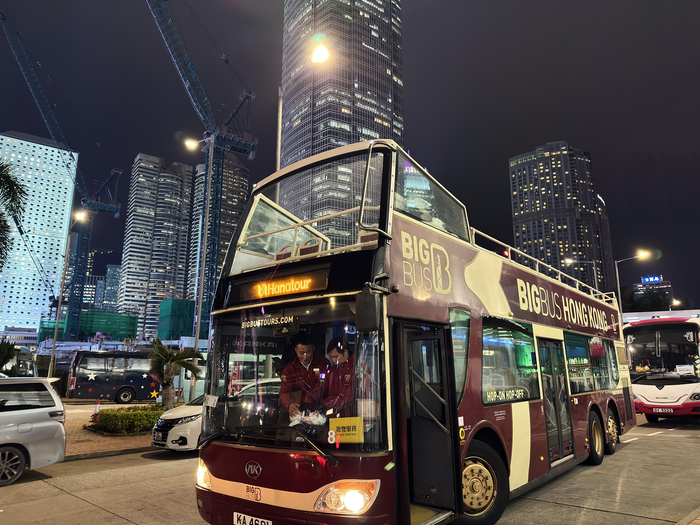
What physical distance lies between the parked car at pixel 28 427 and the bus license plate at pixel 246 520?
5.67 m

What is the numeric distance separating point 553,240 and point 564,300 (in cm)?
14854

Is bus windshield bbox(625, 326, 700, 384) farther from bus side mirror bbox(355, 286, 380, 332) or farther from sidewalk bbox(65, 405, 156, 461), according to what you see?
sidewalk bbox(65, 405, 156, 461)

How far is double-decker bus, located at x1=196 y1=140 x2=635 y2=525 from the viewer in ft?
12.2

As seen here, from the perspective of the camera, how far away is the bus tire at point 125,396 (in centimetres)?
2353

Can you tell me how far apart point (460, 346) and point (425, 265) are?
1035 millimetres

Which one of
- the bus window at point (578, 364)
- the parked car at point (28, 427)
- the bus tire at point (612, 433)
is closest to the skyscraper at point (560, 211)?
the bus tire at point (612, 433)

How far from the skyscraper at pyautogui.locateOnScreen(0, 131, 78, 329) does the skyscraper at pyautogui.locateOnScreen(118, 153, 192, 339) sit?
5503 cm

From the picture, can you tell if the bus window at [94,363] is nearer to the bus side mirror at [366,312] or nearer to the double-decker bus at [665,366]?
the double-decker bus at [665,366]

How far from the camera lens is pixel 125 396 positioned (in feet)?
77.7

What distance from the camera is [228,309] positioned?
4.82m

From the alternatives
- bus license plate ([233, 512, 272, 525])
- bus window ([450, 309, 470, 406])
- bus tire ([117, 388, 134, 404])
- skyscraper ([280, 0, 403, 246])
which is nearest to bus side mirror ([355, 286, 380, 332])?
bus window ([450, 309, 470, 406])

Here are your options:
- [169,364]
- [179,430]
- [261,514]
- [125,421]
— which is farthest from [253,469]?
[169,364]

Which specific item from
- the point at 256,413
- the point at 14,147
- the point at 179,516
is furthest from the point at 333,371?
the point at 14,147

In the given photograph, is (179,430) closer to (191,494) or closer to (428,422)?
(191,494)
